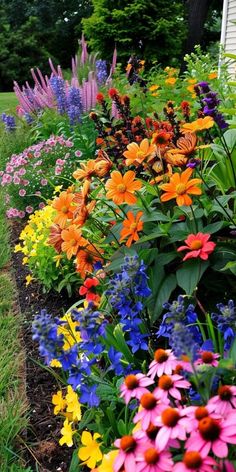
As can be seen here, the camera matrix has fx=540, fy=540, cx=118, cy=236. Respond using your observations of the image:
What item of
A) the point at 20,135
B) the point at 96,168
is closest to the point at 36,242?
the point at 96,168

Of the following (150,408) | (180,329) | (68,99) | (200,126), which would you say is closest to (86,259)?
(200,126)

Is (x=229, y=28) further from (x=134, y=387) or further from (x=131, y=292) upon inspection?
(x=134, y=387)

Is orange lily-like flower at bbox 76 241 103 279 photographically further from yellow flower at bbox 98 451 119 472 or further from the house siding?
the house siding

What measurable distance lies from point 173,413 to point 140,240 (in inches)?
35.2

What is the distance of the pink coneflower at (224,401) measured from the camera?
3.34 feet

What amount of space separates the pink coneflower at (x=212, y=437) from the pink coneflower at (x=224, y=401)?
6 cm

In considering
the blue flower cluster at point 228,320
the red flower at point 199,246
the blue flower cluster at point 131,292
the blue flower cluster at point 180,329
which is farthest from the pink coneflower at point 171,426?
the red flower at point 199,246

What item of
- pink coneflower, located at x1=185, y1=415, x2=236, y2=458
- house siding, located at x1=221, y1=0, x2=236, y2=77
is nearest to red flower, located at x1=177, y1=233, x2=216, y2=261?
pink coneflower, located at x1=185, y1=415, x2=236, y2=458

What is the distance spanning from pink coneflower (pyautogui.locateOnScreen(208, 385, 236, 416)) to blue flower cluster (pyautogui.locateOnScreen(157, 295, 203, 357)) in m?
0.10

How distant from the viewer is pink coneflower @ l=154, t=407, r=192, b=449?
97cm

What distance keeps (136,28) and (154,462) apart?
36.7 feet

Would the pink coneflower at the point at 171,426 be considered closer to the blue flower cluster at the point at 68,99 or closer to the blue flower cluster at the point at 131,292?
the blue flower cluster at the point at 131,292

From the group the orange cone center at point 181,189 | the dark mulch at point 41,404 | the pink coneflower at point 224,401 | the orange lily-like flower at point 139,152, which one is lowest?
the dark mulch at point 41,404

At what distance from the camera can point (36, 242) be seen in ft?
10.2
